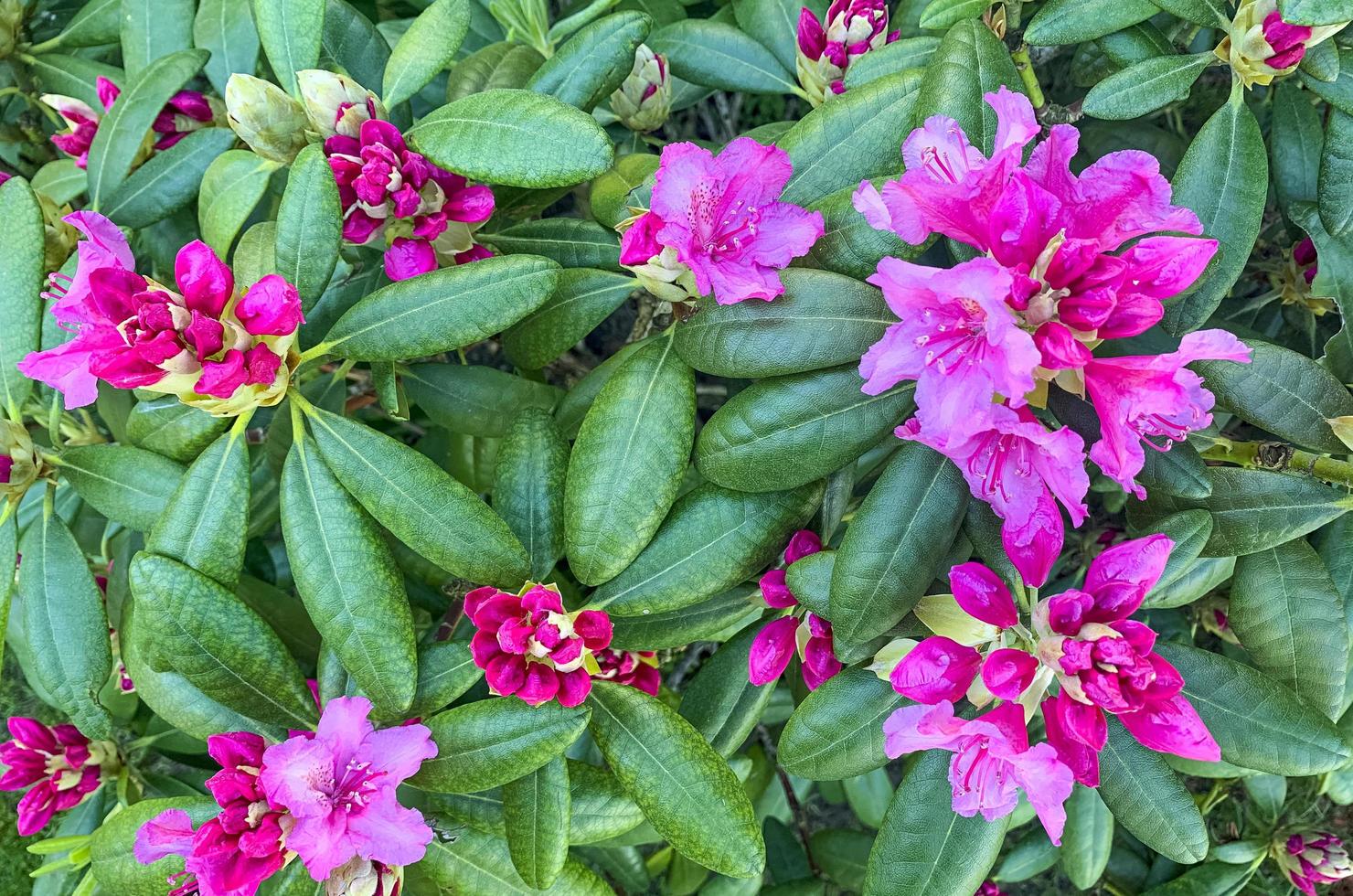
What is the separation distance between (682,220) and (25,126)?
5.08 feet

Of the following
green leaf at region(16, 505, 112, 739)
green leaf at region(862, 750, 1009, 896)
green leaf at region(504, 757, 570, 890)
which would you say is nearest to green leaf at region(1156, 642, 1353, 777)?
green leaf at region(862, 750, 1009, 896)

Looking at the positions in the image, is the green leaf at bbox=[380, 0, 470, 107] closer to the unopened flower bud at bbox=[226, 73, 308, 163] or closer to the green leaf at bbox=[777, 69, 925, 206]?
the unopened flower bud at bbox=[226, 73, 308, 163]

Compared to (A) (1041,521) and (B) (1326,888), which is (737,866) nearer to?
(A) (1041,521)

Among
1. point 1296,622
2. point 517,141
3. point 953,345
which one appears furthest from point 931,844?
point 517,141

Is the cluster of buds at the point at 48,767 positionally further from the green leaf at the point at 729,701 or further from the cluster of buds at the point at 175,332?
the green leaf at the point at 729,701

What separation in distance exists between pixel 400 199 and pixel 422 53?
24 centimetres

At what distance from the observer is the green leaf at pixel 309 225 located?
3.61 feet

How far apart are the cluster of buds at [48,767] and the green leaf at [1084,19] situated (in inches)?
70.5

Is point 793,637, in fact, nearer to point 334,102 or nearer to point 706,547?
point 706,547

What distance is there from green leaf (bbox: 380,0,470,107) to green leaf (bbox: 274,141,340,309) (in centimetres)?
18

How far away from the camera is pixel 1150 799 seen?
113 cm

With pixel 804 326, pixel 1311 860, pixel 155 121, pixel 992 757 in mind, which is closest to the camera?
pixel 992 757

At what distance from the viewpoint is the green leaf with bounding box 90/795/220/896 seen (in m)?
1.20

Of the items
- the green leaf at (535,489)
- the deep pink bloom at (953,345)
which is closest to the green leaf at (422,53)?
the green leaf at (535,489)
